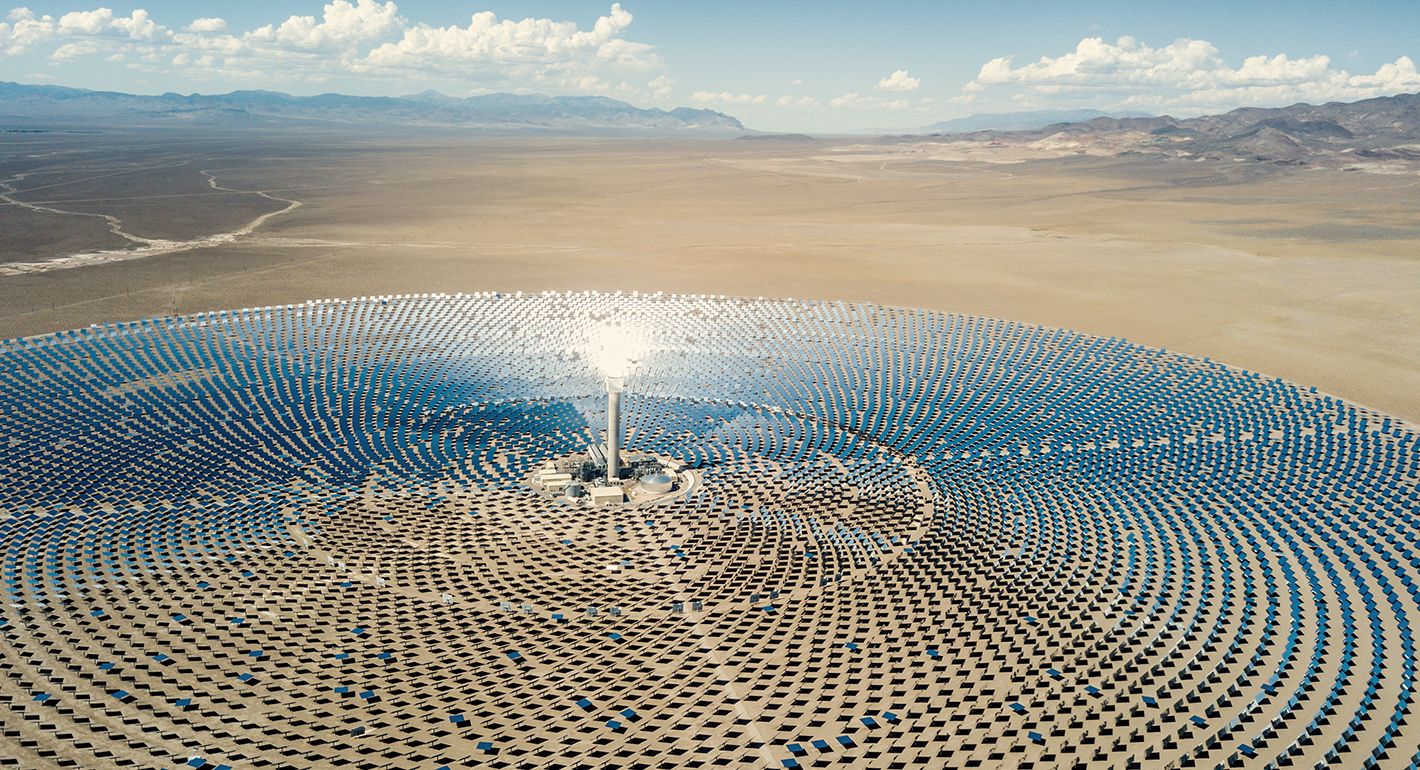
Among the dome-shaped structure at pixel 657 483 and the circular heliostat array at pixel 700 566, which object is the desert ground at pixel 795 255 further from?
the dome-shaped structure at pixel 657 483

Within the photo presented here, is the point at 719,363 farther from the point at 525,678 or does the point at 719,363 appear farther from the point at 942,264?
the point at 942,264

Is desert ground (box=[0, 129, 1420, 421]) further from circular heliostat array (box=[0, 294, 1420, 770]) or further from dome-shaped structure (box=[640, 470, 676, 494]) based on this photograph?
dome-shaped structure (box=[640, 470, 676, 494])

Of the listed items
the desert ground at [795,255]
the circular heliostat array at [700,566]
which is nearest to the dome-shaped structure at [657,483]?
the circular heliostat array at [700,566]

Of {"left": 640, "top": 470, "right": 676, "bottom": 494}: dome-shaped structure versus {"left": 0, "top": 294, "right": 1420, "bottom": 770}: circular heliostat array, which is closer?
{"left": 0, "top": 294, "right": 1420, "bottom": 770}: circular heliostat array

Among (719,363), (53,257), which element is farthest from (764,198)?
(719,363)

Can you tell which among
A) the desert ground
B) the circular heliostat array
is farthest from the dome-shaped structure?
the desert ground

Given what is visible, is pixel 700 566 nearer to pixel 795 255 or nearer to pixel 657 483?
pixel 657 483

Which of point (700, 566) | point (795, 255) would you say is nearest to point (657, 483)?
point (700, 566)
